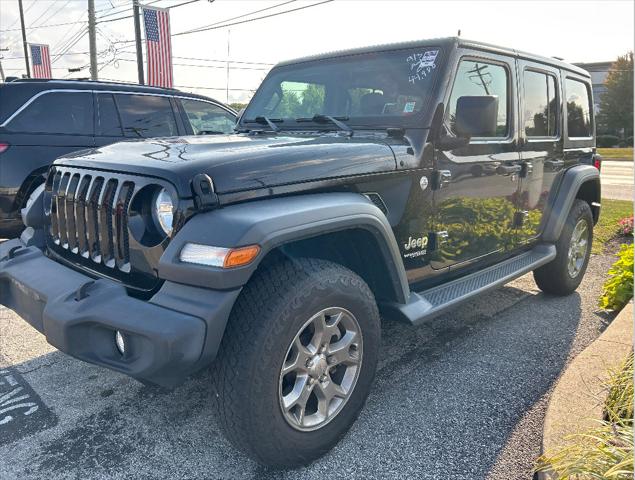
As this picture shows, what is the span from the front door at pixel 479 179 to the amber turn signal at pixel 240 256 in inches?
56.8

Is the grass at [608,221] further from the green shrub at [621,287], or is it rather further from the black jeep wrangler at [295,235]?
the black jeep wrangler at [295,235]

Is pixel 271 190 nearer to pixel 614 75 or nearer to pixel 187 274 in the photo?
pixel 187 274

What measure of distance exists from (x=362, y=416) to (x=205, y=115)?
5.42 metres

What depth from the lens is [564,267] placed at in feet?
15.1

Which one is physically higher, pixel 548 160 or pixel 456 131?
pixel 456 131

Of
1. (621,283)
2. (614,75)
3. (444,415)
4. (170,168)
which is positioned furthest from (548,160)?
(614,75)

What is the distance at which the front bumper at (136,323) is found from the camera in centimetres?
191

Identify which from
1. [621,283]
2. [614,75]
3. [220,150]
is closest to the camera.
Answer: [220,150]

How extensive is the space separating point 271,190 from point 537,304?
3356 millimetres

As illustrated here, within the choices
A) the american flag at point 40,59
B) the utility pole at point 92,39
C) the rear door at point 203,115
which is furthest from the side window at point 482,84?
the american flag at point 40,59

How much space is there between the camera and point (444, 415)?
2814mm

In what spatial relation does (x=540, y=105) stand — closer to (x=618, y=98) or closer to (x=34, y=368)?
(x=34, y=368)

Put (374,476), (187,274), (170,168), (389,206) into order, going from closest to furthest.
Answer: (187,274), (170,168), (374,476), (389,206)

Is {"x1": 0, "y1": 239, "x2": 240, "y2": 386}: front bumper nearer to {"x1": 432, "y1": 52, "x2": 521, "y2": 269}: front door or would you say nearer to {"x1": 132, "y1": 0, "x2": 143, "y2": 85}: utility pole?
{"x1": 432, "y1": 52, "x2": 521, "y2": 269}: front door
